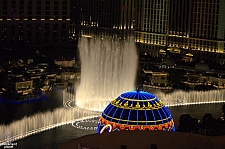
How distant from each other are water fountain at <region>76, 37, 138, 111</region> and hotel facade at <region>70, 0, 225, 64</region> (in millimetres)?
7958

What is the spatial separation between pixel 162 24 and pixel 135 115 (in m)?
35.9

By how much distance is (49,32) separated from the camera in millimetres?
58844

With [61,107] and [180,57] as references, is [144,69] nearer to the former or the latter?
[180,57]

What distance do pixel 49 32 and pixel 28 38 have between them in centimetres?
239

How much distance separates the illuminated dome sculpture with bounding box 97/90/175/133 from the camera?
68.1 feet

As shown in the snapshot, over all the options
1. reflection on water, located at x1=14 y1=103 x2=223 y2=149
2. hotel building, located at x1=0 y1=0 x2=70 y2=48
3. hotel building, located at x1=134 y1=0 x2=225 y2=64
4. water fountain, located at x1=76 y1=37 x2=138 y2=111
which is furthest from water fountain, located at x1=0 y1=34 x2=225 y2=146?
hotel building, located at x1=0 y1=0 x2=70 y2=48

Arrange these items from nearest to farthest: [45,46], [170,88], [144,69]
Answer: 1. [170,88]
2. [144,69]
3. [45,46]

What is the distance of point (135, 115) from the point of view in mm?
20859

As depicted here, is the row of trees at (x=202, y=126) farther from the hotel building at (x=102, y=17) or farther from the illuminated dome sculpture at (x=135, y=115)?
the hotel building at (x=102, y=17)

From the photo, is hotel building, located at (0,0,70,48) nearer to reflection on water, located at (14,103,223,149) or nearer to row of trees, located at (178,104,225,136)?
reflection on water, located at (14,103,223,149)

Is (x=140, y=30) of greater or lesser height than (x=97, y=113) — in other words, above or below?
above

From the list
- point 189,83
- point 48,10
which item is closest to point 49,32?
point 48,10

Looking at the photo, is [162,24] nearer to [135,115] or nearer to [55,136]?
[55,136]

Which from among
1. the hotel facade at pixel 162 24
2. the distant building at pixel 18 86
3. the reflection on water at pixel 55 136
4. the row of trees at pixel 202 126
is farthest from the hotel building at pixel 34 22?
the row of trees at pixel 202 126
